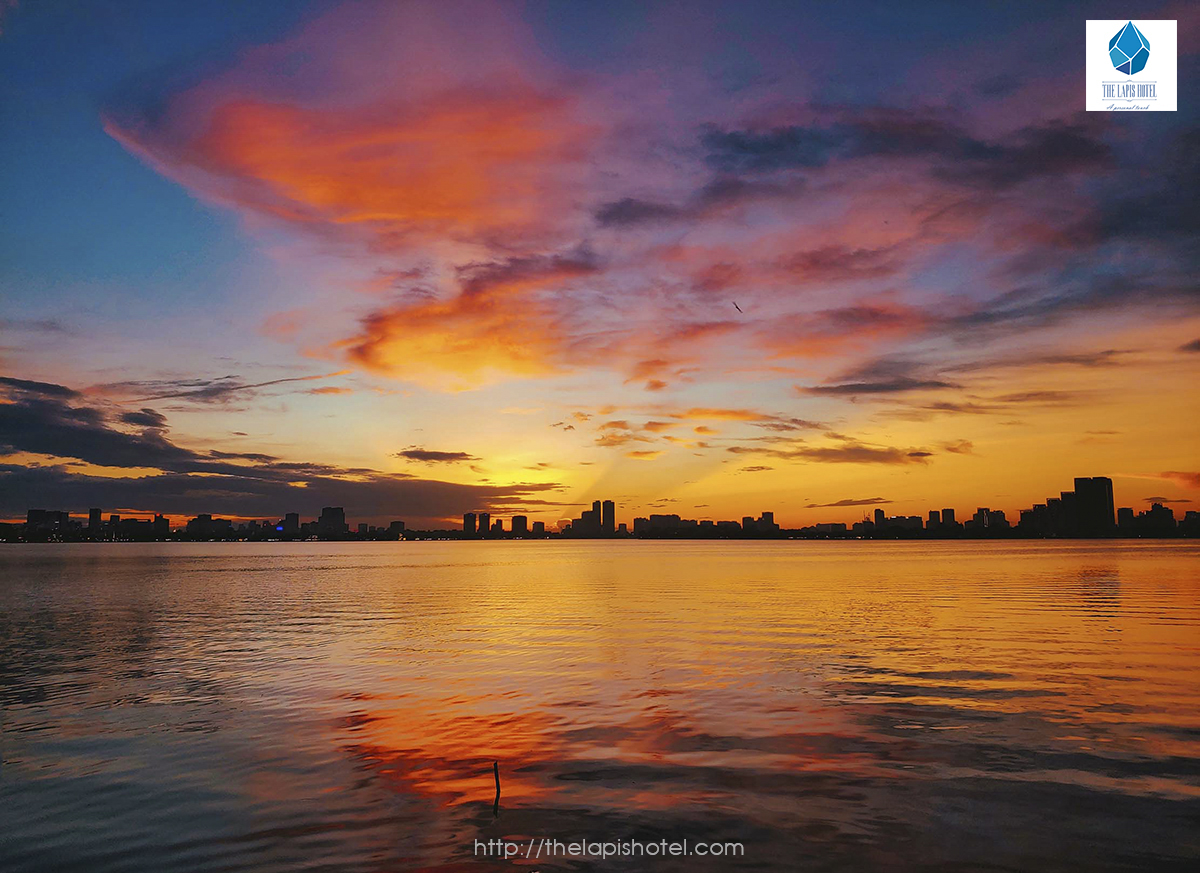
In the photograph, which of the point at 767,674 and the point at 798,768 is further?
the point at 767,674

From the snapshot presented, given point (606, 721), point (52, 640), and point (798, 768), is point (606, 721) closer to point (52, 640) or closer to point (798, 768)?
point (798, 768)

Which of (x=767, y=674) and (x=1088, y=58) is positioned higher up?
(x=1088, y=58)

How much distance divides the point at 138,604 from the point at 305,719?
2133 inches

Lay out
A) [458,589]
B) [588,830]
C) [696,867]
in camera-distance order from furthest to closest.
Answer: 1. [458,589]
2. [588,830]
3. [696,867]

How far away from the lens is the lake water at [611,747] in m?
13.6

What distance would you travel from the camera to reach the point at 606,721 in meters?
22.4

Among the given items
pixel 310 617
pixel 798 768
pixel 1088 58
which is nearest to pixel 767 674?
pixel 798 768

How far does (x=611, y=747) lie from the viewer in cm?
1953

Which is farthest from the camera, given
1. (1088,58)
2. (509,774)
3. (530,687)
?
(1088,58)

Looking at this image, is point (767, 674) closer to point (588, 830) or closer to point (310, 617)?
point (588, 830)

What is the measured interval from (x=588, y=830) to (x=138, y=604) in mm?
67030

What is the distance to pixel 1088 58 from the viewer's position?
38.0 meters

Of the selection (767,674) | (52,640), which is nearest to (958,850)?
(767,674)

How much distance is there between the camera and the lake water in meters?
13.6
